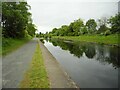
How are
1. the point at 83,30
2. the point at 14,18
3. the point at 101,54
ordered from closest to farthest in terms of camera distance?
the point at 101,54 → the point at 14,18 → the point at 83,30

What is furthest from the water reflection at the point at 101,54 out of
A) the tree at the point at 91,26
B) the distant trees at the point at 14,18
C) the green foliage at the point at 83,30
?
the tree at the point at 91,26

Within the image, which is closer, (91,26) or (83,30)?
(83,30)

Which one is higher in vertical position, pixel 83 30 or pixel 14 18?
pixel 14 18

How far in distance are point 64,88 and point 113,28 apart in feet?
158

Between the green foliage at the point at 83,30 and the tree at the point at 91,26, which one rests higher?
the tree at the point at 91,26

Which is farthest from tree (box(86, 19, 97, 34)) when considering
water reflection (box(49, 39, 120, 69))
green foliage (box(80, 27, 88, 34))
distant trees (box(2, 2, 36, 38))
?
water reflection (box(49, 39, 120, 69))

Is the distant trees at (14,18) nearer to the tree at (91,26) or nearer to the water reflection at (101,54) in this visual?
the water reflection at (101,54)

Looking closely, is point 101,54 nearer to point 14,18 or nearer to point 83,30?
point 14,18

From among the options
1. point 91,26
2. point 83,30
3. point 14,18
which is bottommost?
point 83,30

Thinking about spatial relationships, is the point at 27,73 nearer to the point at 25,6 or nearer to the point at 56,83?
the point at 56,83

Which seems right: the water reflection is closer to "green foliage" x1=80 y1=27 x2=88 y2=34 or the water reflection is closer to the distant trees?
the distant trees

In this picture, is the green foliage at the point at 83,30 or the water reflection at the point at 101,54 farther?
the green foliage at the point at 83,30

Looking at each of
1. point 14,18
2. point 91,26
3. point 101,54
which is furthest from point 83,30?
point 101,54

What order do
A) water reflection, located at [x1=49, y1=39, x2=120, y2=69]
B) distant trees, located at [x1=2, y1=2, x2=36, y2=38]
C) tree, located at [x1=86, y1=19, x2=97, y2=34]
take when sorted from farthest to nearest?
1. tree, located at [x1=86, y1=19, x2=97, y2=34]
2. distant trees, located at [x1=2, y1=2, x2=36, y2=38]
3. water reflection, located at [x1=49, y1=39, x2=120, y2=69]
